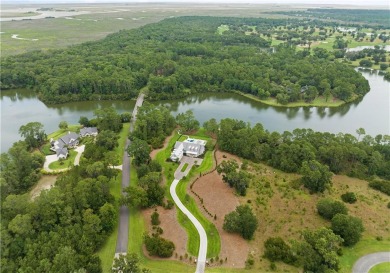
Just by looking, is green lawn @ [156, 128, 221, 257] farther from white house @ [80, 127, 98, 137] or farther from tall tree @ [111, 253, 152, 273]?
white house @ [80, 127, 98, 137]

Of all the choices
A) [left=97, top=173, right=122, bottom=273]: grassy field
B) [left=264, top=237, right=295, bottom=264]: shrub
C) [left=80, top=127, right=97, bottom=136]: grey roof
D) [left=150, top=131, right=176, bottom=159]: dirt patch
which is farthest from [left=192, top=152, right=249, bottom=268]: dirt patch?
[left=80, top=127, right=97, bottom=136]: grey roof

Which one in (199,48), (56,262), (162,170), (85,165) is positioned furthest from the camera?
(199,48)

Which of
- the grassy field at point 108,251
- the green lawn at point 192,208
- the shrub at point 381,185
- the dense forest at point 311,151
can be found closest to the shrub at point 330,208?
the dense forest at point 311,151

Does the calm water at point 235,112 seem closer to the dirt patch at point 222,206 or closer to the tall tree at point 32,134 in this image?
the tall tree at point 32,134

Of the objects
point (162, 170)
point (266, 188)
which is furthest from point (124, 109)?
point (266, 188)

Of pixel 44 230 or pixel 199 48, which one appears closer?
pixel 44 230

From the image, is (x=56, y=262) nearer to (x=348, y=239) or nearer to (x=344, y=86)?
(x=348, y=239)
